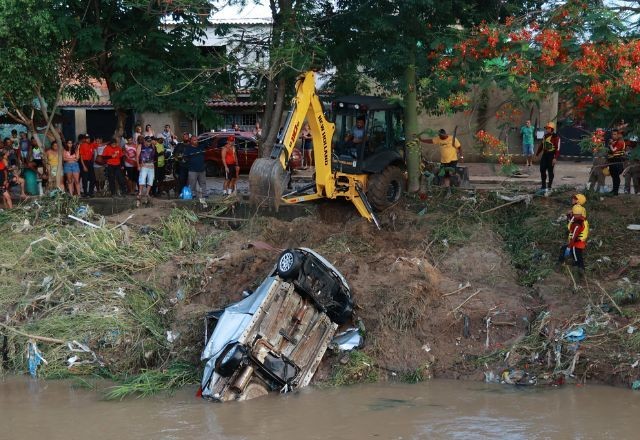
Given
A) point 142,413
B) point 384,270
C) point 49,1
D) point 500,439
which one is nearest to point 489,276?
point 384,270

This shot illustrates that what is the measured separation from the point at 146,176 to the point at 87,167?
6.01 feet

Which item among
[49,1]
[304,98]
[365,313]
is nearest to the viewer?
[365,313]

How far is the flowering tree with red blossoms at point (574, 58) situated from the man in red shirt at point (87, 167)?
972cm

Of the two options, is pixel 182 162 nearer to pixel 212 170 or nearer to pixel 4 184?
pixel 4 184

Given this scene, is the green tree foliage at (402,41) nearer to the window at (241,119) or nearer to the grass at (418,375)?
the grass at (418,375)

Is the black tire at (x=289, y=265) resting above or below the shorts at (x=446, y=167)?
below

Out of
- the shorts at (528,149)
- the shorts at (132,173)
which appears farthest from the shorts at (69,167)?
the shorts at (528,149)

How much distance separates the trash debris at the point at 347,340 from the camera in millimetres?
12867

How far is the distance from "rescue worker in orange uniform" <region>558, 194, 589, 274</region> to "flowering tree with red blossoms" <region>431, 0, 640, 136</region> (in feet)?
5.28

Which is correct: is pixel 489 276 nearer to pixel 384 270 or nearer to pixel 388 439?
pixel 384 270

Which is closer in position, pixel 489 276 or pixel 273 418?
pixel 273 418

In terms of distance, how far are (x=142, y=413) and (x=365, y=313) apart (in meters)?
3.71

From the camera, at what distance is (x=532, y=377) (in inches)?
485

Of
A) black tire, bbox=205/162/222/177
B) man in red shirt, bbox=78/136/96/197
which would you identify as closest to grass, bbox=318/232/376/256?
man in red shirt, bbox=78/136/96/197
